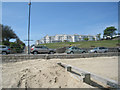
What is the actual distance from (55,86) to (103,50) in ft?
64.4

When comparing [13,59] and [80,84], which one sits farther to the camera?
[13,59]

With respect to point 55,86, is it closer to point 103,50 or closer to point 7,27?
point 103,50

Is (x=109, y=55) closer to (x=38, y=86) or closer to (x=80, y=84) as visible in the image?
(x=80, y=84)

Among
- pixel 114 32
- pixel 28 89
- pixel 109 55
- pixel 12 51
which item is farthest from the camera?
pixel 114 32

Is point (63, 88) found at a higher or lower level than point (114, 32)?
lower

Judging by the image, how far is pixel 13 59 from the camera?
917 cm

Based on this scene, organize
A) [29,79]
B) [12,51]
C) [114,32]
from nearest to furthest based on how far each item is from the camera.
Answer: [29,79] < [12,51] < [114,32]

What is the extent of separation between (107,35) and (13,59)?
89.4 metres

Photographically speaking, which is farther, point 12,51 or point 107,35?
point 107,35

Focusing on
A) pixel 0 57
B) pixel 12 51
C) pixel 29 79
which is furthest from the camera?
pixel 12 51

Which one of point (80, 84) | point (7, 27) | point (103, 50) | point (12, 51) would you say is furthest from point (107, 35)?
point (80, 84)

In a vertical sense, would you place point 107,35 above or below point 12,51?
above

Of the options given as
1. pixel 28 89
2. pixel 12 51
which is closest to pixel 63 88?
pixel 28 89

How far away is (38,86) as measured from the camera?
3.61 meters
